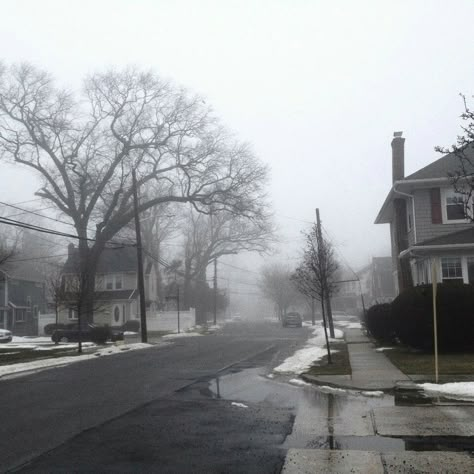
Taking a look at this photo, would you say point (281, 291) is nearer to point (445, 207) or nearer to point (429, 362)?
point (445, 207)

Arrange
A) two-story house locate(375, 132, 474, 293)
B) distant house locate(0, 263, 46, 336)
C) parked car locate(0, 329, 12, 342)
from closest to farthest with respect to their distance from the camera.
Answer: two-story house locate(375, 132, 474, 293) < parked car locate(0, 329, 12, 342) < distant house locate(0, 263, 46, 336)

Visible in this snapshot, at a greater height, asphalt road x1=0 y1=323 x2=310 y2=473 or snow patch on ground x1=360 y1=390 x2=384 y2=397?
asphalt road x1=0 y1=323 x2=310 y2=473

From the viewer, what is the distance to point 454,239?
21484mm

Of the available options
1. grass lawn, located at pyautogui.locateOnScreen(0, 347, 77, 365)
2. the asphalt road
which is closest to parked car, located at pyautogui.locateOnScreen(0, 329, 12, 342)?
grass lawn, located at pyautogui.locateOnScreen(0, 347, 77, 365)

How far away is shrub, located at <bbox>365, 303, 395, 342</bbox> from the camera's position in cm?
2380

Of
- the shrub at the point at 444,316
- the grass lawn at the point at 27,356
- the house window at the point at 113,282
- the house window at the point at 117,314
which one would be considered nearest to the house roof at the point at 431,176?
the shrub at the point at 444,316

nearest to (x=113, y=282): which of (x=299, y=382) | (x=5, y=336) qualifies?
(x=5, y=336)

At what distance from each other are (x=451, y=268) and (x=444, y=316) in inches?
219

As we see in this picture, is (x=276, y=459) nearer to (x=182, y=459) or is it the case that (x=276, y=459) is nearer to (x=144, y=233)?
(x=182, y=459)

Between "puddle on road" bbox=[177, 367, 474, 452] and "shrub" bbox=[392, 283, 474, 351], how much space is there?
520 cm

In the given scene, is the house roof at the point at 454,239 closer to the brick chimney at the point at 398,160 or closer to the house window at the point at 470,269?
the house window at the point at 470,269

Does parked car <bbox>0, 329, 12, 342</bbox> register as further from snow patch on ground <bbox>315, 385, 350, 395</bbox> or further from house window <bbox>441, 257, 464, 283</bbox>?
snow patch on ground <bbox>315, 385, 350, 395</bbox>

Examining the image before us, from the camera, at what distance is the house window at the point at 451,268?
2214 cm

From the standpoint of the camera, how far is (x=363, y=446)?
716 centimetres
